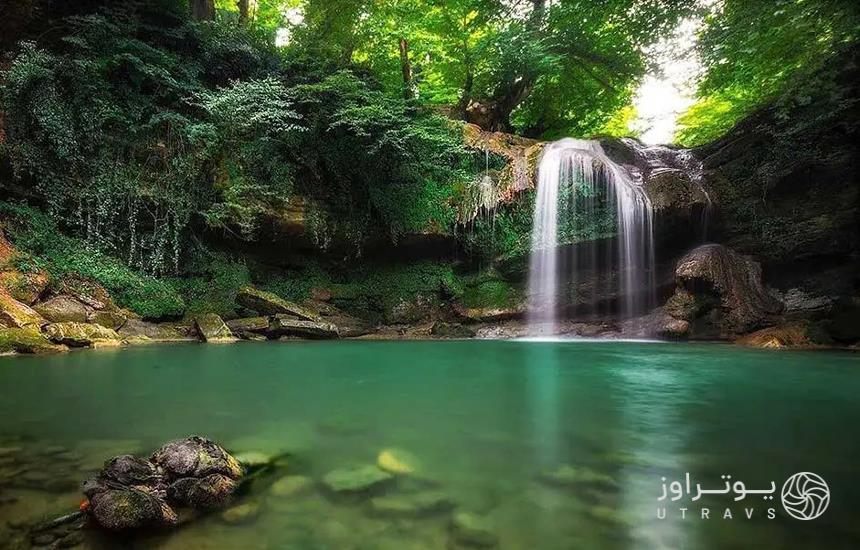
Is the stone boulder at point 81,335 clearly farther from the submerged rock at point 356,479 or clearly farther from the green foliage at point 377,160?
the submerged rock at point 356,479

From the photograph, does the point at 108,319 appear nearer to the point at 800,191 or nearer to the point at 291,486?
the point at 291,486

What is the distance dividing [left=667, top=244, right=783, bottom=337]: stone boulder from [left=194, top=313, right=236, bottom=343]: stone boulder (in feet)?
36.5

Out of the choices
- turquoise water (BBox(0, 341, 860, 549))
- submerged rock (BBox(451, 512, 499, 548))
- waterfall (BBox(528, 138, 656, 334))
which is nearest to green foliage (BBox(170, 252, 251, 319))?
turquoise water (BBox(0, 341, 860, 549))

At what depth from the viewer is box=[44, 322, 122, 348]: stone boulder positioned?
799 cm

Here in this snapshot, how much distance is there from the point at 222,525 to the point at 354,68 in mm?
14859

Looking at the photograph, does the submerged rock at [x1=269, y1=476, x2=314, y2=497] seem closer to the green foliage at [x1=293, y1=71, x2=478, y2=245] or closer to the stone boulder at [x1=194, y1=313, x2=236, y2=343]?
the stone boulder at [x1=194, y1=313, x2=236, y2=343]

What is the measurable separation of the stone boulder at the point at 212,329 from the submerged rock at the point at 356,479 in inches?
341

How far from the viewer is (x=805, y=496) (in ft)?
6.89

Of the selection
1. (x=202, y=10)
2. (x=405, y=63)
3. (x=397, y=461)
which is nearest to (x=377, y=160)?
(x=405, y=63)

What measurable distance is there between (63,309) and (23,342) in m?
2.01

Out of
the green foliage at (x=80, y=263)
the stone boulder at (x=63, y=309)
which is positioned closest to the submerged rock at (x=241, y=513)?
the stone boulder at (x=63, y=309)

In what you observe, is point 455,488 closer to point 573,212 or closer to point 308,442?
point 308,442

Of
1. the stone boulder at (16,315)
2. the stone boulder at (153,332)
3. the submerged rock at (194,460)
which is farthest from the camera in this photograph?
the stone boulder at (153,332)

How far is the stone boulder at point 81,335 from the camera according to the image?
7992 mm
